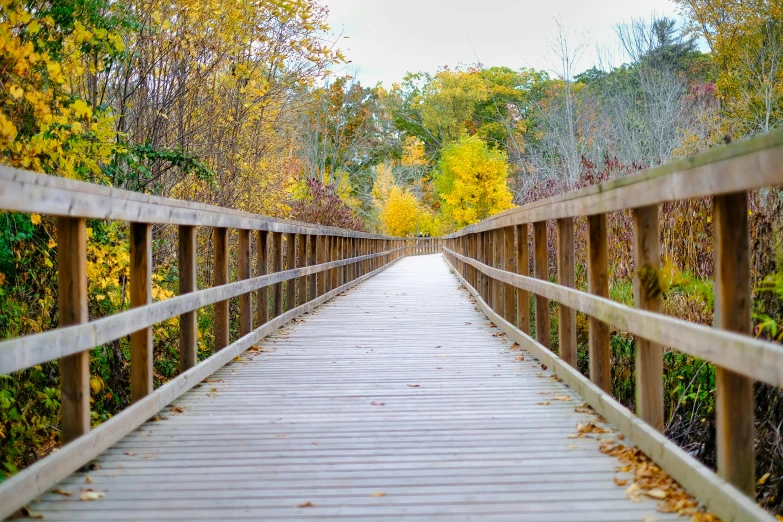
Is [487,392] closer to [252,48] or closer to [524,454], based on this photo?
[524,454]

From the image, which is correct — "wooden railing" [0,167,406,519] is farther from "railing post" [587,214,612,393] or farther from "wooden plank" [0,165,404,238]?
"railing post" [587,214,612,393]

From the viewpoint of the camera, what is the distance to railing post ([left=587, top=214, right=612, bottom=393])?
415 cm

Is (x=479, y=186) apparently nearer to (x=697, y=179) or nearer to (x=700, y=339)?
(x=697, y=179)

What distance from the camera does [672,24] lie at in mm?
33469

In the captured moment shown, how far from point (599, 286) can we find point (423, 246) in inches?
2006

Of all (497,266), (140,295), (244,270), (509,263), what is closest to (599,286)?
(140,295)

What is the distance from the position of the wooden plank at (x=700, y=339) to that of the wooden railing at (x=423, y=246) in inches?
1855

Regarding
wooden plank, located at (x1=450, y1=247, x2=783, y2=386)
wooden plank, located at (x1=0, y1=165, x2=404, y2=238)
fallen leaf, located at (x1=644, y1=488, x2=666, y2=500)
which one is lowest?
fallen leaf, located at (x1=644, y1=488, x2=666, y2=500)

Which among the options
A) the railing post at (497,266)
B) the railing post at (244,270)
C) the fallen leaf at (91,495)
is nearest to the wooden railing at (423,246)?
the railing post at (497,266)

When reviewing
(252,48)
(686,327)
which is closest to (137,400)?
(686,327)

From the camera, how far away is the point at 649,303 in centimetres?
341

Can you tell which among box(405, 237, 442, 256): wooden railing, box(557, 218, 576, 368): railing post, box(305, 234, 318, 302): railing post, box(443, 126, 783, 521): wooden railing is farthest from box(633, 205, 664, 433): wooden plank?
box(405, 237, 442, 256): wooden railing

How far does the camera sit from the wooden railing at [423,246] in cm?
5231

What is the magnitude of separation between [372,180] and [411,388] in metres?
53.2
